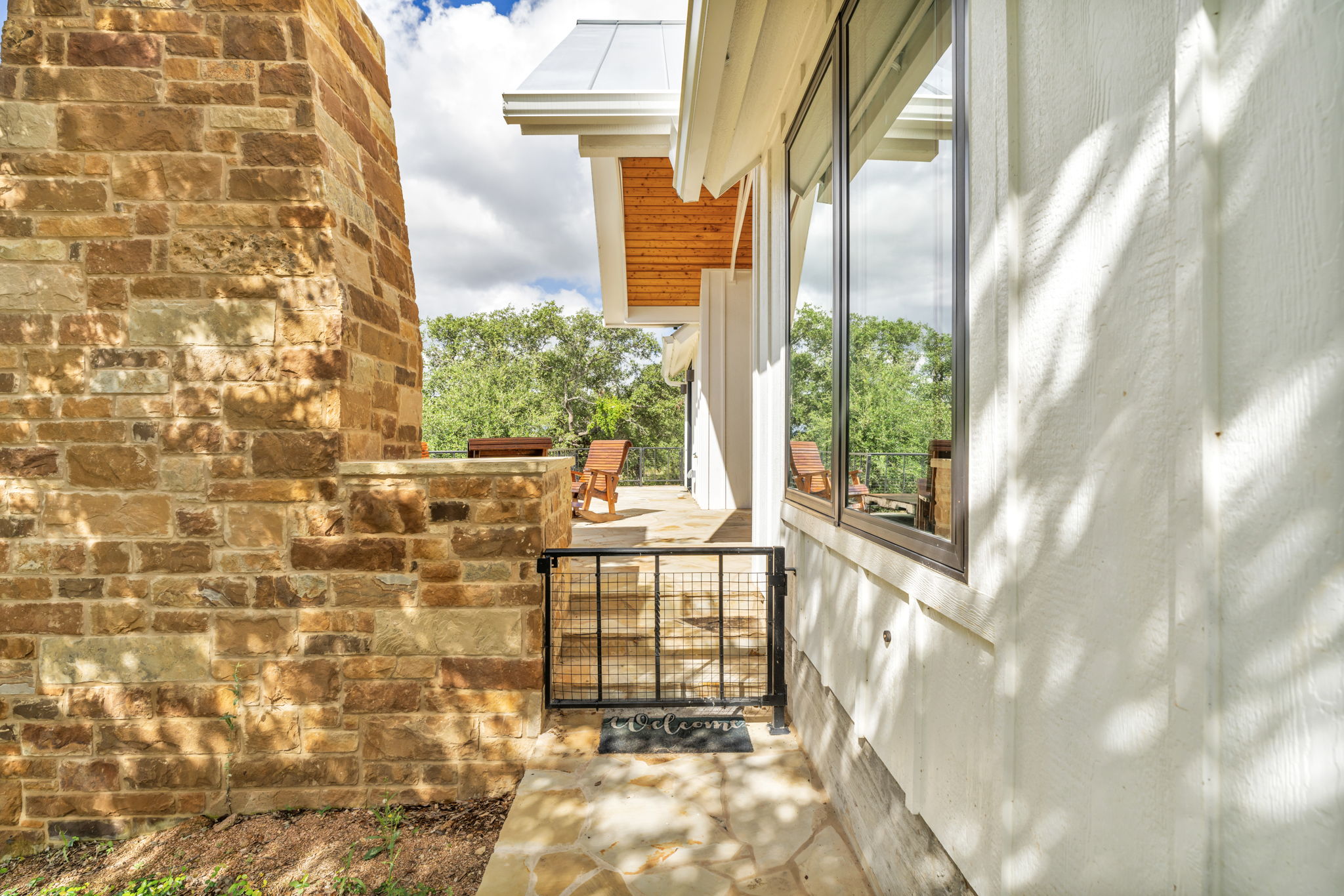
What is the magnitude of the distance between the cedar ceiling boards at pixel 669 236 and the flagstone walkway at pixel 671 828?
4398 mm

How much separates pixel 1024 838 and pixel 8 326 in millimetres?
3908

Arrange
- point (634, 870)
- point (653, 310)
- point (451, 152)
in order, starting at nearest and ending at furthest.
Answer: point (634, 870), point (653, 310), point (451, 152)

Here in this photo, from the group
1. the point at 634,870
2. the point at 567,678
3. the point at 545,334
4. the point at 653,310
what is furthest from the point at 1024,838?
the point at 545,334

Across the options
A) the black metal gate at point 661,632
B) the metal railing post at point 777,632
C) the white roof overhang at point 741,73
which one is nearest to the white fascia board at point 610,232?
the white roof overhang at point 741,73

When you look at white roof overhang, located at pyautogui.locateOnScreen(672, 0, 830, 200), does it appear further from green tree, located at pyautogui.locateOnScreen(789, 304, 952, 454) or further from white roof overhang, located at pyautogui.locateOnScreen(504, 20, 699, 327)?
green tree, located at pyautogui.locateOnScreen(789, 304, 952, 454)

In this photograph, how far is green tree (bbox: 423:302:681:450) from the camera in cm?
2080

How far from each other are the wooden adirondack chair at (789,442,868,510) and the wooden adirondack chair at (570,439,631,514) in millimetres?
3872

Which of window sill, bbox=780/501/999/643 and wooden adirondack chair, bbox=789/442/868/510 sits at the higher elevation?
wooden adirondack chair, bbox=789/442/868/510

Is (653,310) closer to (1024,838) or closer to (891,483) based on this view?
(891,483)

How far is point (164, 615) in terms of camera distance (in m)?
2.69

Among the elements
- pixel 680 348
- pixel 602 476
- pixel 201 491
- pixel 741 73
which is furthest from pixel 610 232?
pixel 201 491

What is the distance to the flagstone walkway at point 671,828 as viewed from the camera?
1.97 m

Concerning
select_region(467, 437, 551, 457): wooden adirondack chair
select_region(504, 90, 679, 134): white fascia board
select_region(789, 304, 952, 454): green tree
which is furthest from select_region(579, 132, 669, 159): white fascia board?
select_region(789, 304, 952, 454): green tree

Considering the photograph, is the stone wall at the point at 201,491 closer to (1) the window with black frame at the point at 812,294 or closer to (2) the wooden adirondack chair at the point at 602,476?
(1) the window with black frame at the point at 812,294
